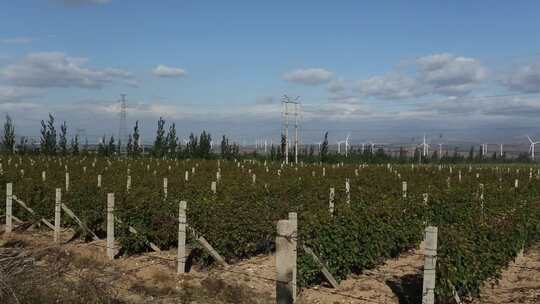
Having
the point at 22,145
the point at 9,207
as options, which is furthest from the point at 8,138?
the point at 9,207

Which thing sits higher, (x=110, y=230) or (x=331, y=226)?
(x=331, y=226)

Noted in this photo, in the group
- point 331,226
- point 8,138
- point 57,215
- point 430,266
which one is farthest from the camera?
point 8,138

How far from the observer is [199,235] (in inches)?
379

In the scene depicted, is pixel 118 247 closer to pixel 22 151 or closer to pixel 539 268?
pixel 539 268

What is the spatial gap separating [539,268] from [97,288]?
695cm

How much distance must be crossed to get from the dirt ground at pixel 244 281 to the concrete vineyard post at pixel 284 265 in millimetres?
2601

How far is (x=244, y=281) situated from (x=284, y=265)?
12.5 ft

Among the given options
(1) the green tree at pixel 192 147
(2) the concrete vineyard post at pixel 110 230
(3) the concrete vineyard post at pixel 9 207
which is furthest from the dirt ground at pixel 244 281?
(1) the green tree at pixel 192 147

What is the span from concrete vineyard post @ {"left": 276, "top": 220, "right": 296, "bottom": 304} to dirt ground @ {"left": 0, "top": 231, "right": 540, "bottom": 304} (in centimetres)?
260

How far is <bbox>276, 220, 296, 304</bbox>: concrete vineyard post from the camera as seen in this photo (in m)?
5.08

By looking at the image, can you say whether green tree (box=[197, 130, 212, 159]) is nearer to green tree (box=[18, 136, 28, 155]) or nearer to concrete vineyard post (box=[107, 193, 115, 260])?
green tree (box=[18, 136, 28, 155])

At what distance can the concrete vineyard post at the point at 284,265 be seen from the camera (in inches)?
200

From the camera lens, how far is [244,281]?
8.77 m

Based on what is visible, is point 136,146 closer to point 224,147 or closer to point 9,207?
point 224,147
